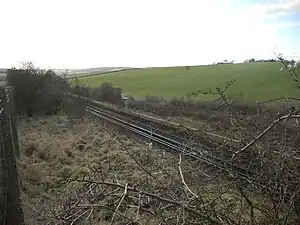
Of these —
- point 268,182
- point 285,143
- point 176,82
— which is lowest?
point 176,82

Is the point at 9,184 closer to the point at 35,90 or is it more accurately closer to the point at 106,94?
the point at 35,90

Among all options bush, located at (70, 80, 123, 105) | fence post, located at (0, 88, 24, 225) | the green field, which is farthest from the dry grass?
the green field

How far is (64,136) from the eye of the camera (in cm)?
2214

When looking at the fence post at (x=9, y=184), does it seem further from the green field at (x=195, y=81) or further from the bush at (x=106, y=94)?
the bush at (x=106, y=94)

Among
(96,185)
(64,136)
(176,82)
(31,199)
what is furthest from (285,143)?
(176,82)

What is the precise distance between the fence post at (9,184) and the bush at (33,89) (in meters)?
24.3

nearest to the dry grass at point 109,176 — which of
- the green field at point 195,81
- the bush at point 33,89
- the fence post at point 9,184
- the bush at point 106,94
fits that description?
the fence post at point 9,184

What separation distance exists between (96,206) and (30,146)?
601 inches

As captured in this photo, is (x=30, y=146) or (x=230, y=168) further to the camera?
(x=30, y=146)

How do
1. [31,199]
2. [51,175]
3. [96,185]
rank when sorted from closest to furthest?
[96,185]
[31,199]
[51,175]

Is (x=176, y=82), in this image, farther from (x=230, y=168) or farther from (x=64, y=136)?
(x=230, y=168)

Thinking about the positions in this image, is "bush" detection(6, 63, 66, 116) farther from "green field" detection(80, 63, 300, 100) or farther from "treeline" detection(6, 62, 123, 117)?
"green field" detection(80, 63, 300, 100)

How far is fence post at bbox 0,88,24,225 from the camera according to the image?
21.3 ft

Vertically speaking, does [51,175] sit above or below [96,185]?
below
